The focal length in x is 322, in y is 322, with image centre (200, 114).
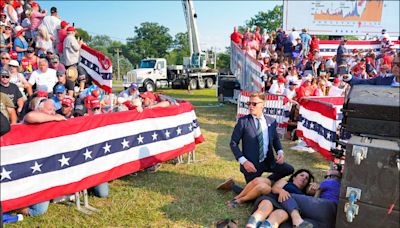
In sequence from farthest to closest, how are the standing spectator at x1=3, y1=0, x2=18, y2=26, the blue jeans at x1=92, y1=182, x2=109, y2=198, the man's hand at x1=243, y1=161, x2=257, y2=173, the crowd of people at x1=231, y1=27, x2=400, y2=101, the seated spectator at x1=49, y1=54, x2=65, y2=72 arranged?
the crowd of people at x1=231, y1=27, x2=400, y2=101
the standing spectator at x1=3, y1=0, x2=18, y2=26
the seated spectator at x1=49, y1=54, x2=65, y2=72
the blue jeans at x1=92, y1=182, x2=109, y2=198
the man's hand at x1=243, y1=161, x2=257, y2=173

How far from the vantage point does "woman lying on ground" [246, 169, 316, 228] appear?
3.86 metres

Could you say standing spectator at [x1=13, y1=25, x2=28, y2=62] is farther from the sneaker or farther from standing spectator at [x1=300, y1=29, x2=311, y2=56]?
standing spectator at [x1=300, y1=29, x2=311, y2=56]

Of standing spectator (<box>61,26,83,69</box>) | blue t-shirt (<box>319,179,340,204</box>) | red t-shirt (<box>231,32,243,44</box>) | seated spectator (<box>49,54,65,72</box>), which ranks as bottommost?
blue t-shirt (<box>319,179,340,204</box>)

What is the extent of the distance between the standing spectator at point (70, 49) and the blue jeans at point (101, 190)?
17.5ft

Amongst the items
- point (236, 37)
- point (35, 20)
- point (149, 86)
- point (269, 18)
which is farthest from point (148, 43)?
point (35, 20)

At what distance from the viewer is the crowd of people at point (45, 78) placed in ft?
17.4

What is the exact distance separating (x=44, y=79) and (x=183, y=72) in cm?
1869

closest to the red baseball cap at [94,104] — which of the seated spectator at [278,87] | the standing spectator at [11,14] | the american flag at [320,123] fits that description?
the american flag at [320,123]

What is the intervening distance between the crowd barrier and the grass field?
491cm

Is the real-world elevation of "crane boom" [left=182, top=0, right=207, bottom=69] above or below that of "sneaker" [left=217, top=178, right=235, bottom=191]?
above

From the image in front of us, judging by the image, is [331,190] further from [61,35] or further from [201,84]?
[201,84]

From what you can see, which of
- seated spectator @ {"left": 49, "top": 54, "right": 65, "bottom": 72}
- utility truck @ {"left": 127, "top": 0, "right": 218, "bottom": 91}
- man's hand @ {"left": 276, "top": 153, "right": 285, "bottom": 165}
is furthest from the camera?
utility truck @ {"left": 127, "top": 0, "right": 218, "bottom": 91}

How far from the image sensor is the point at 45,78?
7.41m

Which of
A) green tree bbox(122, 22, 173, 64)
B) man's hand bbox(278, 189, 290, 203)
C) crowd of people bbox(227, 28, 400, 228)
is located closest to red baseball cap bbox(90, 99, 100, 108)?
crowd of people bbox(227, 28, 400, 228)
